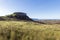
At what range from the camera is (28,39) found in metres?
7.68

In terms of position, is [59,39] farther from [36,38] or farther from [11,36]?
[11,36]

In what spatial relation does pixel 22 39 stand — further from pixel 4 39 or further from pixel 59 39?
pixel 59 39

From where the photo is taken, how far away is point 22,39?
7621mm

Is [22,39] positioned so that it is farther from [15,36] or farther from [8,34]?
[8,34]

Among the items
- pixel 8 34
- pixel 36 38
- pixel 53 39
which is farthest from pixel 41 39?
pixel 8 34

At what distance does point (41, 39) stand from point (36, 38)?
11.3 inches

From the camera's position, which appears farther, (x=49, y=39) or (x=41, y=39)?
(x=49, y=39)

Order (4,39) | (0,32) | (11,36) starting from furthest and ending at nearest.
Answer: (0,32)
(11,36)
(4,39)

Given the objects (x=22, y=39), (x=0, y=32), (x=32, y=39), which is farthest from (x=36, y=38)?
(x=0, y=32)

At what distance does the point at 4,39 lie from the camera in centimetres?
755

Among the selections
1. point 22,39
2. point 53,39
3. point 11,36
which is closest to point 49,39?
point 53,39

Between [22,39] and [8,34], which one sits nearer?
[22,39]

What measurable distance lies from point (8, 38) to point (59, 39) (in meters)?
2.93

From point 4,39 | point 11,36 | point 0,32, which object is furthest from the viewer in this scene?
point 0,32
